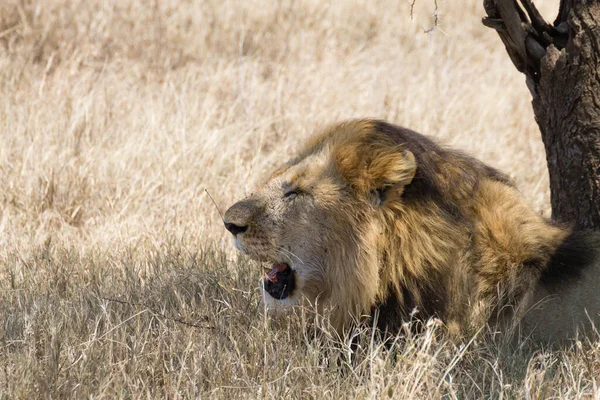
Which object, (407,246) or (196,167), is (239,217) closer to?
(407,246)

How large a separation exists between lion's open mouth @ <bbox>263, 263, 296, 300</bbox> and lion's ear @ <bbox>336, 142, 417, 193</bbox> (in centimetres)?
44

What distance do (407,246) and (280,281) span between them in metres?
0.53

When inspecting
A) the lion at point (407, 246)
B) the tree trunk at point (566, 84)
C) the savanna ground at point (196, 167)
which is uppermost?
the tree trunk at point (566, 84)

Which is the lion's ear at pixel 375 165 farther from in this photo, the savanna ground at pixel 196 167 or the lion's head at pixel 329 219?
the savanna ground at pixel 196 167

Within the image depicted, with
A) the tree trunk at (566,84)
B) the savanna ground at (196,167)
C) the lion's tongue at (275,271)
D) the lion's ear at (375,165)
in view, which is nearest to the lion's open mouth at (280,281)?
the lion's tongue at (275,271)

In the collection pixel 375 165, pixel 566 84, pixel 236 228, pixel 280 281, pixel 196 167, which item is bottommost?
pixel 196 167

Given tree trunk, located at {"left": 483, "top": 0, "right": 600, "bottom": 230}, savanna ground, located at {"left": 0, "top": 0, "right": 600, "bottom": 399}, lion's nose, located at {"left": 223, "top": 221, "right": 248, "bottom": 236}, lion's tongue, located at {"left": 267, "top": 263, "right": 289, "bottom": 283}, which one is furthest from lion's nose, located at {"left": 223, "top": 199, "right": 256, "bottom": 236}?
tree trunk, located at {"left": 483, "top": 0, "right": 600, "bottom": 230}

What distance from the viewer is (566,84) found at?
3.88 metres

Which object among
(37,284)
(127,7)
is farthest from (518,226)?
(127,7)

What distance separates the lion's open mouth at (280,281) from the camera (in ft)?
11.3

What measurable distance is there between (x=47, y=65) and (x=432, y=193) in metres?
4.54

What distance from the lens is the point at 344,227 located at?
3.32 meters

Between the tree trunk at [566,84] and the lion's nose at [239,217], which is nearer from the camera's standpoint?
the lion's nose at [239,217]

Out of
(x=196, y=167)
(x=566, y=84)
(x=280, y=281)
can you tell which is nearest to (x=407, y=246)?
(x=280, y=281)
